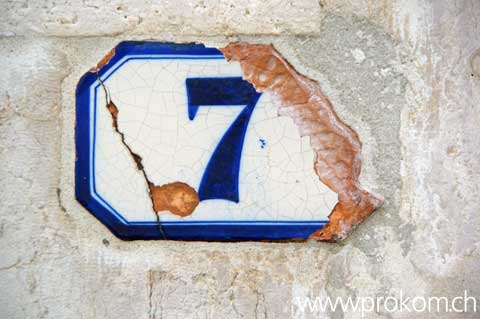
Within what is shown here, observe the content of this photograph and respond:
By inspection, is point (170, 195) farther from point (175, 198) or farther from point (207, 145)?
point (207, 145)

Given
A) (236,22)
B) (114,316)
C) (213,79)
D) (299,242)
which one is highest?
(236,22)

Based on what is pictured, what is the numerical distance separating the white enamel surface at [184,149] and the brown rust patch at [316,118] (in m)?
0.02

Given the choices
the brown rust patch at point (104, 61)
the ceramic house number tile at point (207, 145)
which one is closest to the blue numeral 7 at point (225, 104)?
the ceramic house number tile at point (207, 145)

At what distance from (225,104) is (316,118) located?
6.5 inches

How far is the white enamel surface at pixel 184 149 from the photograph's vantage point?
0.99 metres

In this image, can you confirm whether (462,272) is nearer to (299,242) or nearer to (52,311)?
(299,242)

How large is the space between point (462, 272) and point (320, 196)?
0.30 metres

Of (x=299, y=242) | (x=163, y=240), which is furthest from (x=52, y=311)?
(x=299, y=242)

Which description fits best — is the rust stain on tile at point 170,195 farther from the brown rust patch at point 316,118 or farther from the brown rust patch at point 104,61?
the brown rust patch at point 316,118

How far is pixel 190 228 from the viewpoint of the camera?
1000 mm

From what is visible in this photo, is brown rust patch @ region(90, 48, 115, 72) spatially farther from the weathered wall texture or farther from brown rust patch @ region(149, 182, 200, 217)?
brown rust patch @ region(149, 182, 200, 217)

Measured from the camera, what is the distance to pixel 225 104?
38.6 inches

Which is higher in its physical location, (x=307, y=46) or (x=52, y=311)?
(x=307, y=46)

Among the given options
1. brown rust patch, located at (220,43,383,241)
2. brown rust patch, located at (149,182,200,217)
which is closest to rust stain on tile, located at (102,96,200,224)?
brown rust patch, located at (149,182,200,217)
